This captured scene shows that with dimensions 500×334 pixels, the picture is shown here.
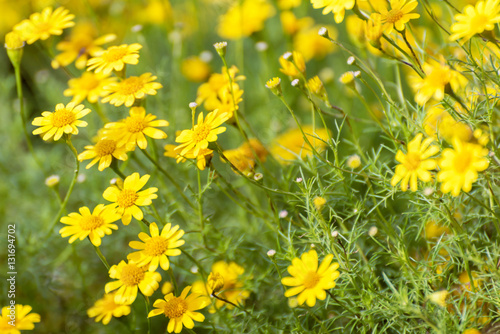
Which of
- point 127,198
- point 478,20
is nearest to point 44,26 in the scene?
point 127,198

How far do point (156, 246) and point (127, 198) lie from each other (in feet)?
0.33

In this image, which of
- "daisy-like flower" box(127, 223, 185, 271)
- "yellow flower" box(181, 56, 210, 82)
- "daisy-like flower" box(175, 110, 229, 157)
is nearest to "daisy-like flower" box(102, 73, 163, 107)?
"daisy-like flower" box(175, 110, 229, 157)

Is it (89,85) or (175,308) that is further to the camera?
(89,85)

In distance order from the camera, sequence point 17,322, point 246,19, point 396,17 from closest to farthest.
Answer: point 396,17 < point 17,322 < point 246,19

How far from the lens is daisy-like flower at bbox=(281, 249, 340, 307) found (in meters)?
0.73

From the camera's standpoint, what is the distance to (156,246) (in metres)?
0.81

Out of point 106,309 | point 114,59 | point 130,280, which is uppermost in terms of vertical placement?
point 114,59

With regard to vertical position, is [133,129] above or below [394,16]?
below

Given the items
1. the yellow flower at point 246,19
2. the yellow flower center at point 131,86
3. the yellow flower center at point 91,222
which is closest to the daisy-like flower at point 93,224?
the yellow flower center at point 91,222

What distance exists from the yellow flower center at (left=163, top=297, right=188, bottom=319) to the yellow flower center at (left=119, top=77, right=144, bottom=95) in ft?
1.25

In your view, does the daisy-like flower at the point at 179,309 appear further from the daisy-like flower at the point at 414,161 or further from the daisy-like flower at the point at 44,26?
the daisy-like flower at the point at 44,26

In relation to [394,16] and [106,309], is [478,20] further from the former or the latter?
[106,309]

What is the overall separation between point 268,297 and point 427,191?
48 centimetres

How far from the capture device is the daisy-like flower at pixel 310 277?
728 mm
